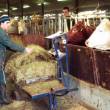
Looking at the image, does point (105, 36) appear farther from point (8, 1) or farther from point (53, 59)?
point (8, 1)

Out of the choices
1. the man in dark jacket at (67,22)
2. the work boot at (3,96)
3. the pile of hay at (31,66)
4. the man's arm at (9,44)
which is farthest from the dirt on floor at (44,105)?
the man in dark jacket at (67,22)

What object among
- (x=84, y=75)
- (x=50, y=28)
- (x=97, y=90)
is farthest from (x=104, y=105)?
(x=50, y=28)

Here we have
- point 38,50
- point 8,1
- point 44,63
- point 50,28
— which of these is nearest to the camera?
point 44,63

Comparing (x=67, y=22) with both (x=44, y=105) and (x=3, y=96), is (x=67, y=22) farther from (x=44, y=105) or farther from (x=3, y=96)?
(x=3, y=96)

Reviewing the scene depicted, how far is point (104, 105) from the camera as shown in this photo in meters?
4.45

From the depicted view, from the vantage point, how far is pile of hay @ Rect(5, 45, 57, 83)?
212 inches

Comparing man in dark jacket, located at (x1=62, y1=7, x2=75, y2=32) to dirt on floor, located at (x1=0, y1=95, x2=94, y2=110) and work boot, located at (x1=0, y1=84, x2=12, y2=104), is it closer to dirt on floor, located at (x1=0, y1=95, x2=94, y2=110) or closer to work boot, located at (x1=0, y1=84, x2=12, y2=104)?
dirt on floor, located at (x1=0, y1=95, x2=94, y2=110)

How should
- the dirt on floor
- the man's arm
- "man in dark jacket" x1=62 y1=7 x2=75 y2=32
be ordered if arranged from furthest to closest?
"man in dark jacket" x1=62 y1=7 x2=75 y2=32 < the dirt on floor < the man's arm

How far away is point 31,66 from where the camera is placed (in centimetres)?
560

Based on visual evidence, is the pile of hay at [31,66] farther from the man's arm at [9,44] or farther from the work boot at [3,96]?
the man's arm at [9,44]

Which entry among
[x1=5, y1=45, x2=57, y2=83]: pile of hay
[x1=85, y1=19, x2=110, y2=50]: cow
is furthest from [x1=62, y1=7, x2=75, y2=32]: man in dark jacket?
[x1=85, y1=19, x2=110, y2=50]: cow

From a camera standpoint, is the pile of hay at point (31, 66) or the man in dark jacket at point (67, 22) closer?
the pile of hay at point (31, 66)

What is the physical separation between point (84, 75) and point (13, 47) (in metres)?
1.29

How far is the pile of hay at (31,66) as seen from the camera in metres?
5.39
